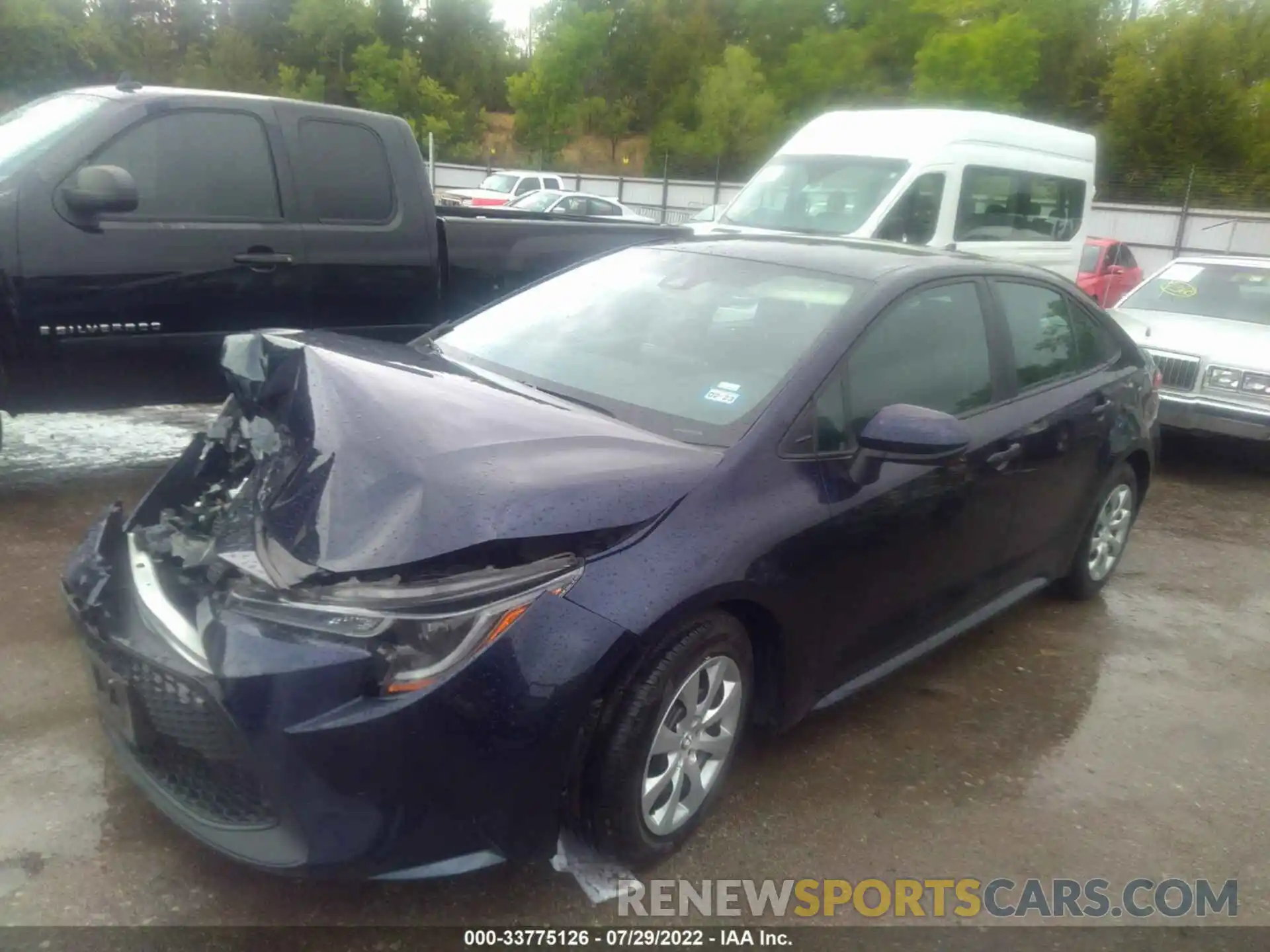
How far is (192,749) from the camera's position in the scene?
239 cm

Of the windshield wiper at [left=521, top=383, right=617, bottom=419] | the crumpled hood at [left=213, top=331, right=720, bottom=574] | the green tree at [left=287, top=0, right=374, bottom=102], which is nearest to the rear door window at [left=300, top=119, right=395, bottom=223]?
the crumpled hood at [left=213, top=331, right=720, bottom=574]

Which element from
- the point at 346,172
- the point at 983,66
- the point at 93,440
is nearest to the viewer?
the point at 346,172

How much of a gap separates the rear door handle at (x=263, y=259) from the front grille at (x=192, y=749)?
328cm

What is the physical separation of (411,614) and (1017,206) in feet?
34.8

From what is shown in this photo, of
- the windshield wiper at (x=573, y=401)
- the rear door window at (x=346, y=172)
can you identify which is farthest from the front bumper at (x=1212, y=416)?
the windshield wiper at (x=573, y=401)

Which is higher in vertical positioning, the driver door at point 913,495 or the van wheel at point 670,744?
the driver door at point 913,495

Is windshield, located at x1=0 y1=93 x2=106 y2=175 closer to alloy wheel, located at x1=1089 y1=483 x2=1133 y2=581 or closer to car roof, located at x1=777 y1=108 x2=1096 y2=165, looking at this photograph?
alloy wheel, located at x1=1089 y1=483 x2=1133 y2=581

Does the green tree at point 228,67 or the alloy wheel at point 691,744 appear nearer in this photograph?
the alloy wheel at point 691,744

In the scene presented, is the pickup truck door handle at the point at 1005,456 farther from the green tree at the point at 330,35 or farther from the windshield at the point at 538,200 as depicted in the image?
the green tree at the point at 330,35

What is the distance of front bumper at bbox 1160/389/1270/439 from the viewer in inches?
283

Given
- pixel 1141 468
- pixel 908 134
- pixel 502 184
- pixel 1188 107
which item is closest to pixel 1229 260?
pixel 908 134

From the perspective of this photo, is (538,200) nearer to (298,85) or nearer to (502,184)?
(502,184)

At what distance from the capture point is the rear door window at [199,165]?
5109mm

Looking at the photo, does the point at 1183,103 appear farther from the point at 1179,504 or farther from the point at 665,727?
the point at 665,727
